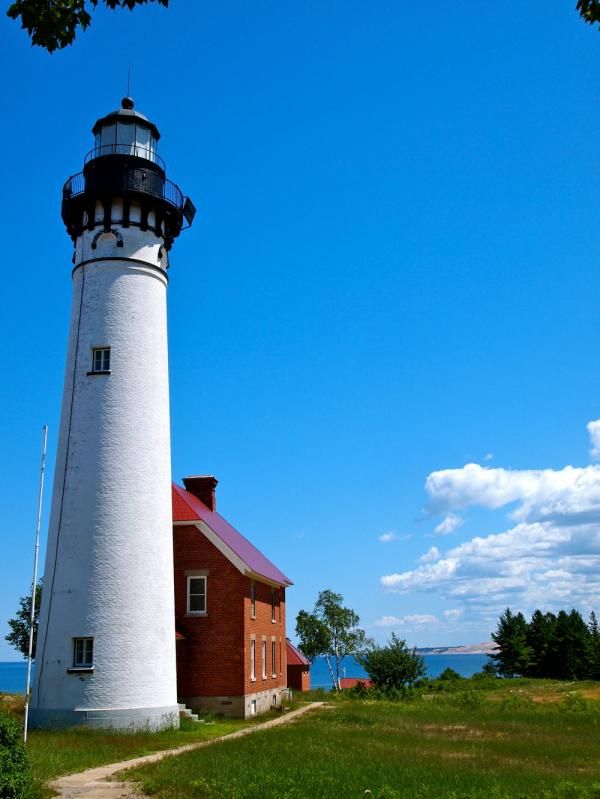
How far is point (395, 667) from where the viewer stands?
41.8 metres

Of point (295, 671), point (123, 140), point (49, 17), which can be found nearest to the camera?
point (49, 17)

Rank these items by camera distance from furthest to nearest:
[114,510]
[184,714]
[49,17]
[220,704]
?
1. [220,704]
2. [184,714]
3. [114,510]
4. [49,17]

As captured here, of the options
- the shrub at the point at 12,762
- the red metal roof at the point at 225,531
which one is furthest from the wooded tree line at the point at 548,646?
Result: the shrub at the point at 12,762

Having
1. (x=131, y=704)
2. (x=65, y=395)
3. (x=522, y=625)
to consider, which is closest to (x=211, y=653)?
(x=131, y=704)

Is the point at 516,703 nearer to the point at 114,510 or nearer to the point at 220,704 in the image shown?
the point at 220,704

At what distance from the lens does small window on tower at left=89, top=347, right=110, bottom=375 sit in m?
24.6

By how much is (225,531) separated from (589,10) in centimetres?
2993

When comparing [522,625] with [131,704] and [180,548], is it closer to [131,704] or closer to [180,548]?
[180,548]

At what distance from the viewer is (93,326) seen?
24.9 meters

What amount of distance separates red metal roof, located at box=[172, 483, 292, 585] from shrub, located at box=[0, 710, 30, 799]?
17887mm

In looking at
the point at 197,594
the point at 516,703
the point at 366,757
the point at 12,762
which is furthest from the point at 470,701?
the point at 12,762

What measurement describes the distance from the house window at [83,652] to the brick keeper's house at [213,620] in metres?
6.51

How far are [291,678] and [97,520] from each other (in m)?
28.2

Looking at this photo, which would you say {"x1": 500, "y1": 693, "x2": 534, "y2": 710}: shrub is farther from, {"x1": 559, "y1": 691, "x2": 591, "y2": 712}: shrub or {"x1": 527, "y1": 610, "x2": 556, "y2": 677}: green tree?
{"x1": 527, "y1": 610, "x2": 556, "y2": 677}: green tree
